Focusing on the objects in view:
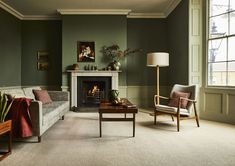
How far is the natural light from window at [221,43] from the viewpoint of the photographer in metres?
4.80

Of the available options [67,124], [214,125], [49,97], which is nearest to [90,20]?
[49,97]

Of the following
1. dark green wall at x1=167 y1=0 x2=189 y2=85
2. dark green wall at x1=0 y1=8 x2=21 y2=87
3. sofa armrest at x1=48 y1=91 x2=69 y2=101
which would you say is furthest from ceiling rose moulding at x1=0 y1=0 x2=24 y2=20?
dark green wall at x1=167 y1=0 x2=189 y2=85

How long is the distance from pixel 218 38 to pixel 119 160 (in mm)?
3901

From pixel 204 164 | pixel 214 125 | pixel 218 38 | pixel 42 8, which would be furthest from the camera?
pixel 42 8

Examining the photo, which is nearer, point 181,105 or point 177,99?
point 181,105

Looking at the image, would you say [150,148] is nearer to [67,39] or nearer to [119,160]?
[119,160]

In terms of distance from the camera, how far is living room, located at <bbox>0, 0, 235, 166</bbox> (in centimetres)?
289

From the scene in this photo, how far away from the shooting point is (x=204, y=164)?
2471mm

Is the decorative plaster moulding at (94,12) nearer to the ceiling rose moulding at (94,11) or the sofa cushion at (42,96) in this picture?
the ceiling rose moulding at (94,11)

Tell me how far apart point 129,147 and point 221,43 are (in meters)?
3.46

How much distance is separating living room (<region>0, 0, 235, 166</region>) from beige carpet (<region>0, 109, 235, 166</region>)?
0.04 feet

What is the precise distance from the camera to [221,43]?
5.04 meters

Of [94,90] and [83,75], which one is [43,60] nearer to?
[83,75]

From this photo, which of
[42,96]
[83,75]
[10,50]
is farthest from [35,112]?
[10,50]
